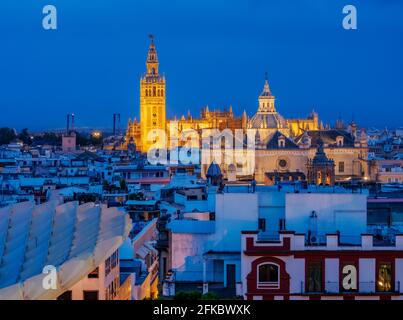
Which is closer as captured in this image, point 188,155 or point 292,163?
point 292,163

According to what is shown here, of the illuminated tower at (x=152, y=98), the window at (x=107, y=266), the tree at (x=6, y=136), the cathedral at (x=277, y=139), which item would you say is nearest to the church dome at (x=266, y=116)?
the cathedral at (x=277, y=139)

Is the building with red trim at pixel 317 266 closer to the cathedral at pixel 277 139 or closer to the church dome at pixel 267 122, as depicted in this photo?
the cathedral at pixel 277 139

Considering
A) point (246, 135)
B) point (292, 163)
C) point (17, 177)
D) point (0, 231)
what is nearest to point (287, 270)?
point (0, 231)

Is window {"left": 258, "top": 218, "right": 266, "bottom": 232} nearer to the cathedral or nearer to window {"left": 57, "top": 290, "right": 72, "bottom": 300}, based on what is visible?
window {"left": 57, "top": 290, "right": 72, "bottom": 300}

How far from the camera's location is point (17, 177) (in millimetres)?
54125

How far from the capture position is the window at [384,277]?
12.9m

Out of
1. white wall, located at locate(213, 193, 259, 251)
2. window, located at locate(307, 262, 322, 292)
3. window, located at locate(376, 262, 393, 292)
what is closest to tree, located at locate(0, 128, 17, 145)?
white wall, located at locate(213, 193, 259, 251)

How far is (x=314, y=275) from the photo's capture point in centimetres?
1292

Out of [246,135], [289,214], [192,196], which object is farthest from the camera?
[246,135]

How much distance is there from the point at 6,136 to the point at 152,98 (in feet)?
64.5

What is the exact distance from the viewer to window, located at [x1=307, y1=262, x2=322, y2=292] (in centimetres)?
1289

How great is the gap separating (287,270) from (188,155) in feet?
224
